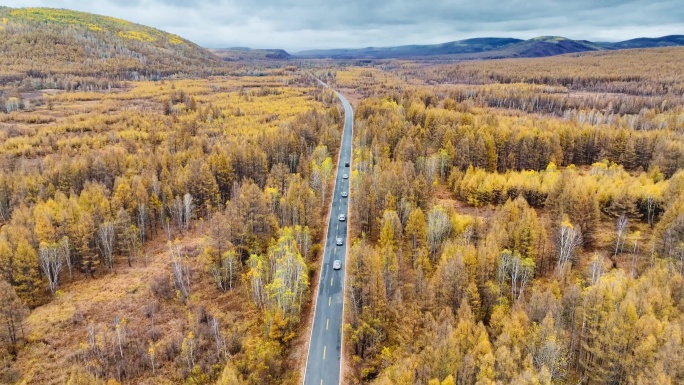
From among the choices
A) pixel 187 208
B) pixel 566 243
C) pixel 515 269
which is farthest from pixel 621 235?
pixel 187 208

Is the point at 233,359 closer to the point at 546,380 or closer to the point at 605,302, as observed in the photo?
the point at 546,380

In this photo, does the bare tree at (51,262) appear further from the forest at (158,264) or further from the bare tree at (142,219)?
the bare tree at (142,219)

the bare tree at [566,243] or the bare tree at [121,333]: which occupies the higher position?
the bare tree at [566,243]

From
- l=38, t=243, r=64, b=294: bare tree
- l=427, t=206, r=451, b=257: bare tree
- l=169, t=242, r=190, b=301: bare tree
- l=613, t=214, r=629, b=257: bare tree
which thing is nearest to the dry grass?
l=169, t=242, r=190, b=301: bare tree

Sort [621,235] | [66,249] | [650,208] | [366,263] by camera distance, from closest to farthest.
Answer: [366,263] → [66,249] → [621,235] → [650,208]

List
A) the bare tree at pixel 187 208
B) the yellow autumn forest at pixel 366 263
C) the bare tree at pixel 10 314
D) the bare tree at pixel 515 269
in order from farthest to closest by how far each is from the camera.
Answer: the bare tree at pixel 187 208 → the bare tree at pixel 515 269 → the bare tree at pixel 10 314 → the yellow autumn forest at pixel 366 263

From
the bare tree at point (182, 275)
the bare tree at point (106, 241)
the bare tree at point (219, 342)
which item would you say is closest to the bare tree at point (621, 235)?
the bare tree at point (219, 342)

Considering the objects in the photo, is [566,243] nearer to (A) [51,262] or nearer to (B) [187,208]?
(B) [187,208]

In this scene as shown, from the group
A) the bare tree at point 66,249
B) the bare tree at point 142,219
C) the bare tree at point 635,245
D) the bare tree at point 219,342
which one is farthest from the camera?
the bare tree at point 142,219
